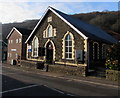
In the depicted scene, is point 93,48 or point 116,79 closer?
point 116,79

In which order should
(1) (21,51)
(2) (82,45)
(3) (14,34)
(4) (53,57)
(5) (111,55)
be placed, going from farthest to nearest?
(3) (14,34) < (1) (21,51) < (4) (53,57) < (2) (82,45) < (5) (111,55)

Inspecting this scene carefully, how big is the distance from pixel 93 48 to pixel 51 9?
28.8 feet

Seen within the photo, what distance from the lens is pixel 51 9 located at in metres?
21.5

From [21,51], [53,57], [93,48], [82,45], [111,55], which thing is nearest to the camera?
[111,55]

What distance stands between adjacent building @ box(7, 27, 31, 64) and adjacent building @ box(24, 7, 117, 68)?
17.0 feet

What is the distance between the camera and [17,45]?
31281 millimetres

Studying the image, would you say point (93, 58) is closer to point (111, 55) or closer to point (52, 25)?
point (111, 55)

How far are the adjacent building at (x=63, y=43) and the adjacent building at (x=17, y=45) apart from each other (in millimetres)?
5181

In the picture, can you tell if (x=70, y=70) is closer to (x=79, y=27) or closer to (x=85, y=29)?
(x=79, y=27)

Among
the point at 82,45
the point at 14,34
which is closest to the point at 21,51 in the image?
the point at 14,34

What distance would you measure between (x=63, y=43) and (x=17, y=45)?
1526 centimetres

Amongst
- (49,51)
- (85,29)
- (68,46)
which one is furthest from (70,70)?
(85,29)

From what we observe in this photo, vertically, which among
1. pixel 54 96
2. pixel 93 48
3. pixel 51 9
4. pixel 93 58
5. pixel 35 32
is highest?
pixel 51 9

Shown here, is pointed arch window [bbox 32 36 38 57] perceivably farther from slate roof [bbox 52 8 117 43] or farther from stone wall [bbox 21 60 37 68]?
slate roof [bbox 52 8 117 43]
